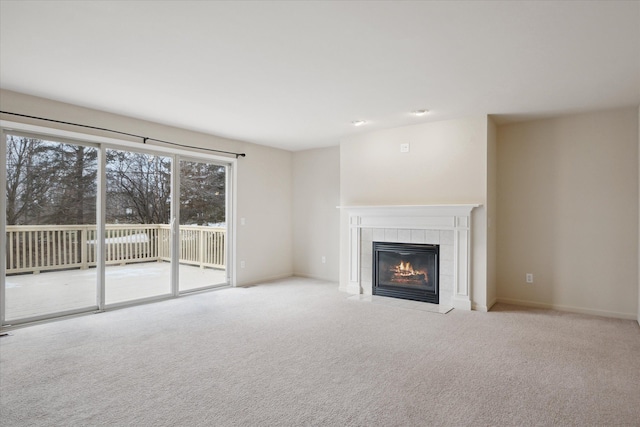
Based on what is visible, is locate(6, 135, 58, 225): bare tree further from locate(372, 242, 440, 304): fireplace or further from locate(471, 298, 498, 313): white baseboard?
locate(471, 298, 498, 313): white baseboard

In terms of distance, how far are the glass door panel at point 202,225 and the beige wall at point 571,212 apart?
414cm

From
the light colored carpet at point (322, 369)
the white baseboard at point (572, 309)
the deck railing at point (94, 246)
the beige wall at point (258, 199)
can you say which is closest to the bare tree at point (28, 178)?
the deck railing at point (94, 246)

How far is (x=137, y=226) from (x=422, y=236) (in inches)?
148

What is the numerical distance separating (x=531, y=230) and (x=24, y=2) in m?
5.28

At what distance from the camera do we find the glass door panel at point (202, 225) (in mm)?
5184

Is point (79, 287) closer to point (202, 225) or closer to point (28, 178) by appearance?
point (28, 178)

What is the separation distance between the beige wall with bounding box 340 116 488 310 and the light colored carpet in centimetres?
128

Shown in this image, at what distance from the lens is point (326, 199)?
625cm

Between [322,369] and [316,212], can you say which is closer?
[322,369]

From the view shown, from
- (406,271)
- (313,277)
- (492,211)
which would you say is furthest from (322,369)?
(313,277)

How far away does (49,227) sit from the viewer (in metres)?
3.91

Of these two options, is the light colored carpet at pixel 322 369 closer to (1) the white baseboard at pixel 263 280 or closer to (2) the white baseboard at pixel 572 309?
(2) the white baseboard at pixel 572 309

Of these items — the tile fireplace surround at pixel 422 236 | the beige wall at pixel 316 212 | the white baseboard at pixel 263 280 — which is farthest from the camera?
the beige wall at pixel 316 212

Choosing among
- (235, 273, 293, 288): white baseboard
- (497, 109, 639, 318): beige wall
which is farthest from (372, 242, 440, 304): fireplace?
(235, 273, 293, 288): white baseboard
